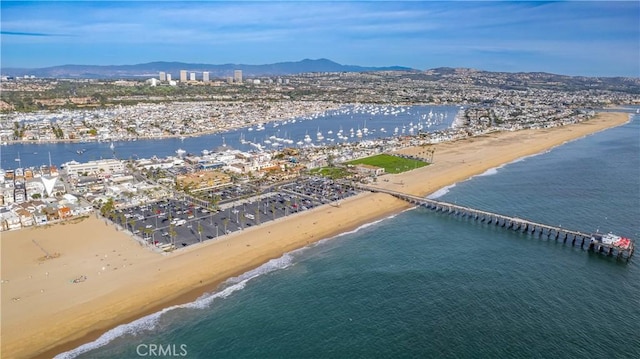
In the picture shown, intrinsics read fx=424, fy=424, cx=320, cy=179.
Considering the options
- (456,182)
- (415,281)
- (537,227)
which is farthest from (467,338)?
(456,182)

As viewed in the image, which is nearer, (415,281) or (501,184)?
(415,281)

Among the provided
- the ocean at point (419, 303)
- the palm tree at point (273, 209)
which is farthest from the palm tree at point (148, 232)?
the palm tree at point (273, 209)

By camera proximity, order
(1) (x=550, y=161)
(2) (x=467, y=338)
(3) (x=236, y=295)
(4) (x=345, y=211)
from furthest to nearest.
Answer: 1. (1) (x=550, y=161)
2. (4) (x=345, y=211)
3. (3) (x=236, y=295)
4. (2) (x=467, y=338)

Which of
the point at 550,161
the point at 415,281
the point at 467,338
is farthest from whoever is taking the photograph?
the point at 550,161

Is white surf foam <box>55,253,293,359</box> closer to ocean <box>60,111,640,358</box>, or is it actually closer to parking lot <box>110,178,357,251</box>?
ocean <box>60,111,640,358</box>

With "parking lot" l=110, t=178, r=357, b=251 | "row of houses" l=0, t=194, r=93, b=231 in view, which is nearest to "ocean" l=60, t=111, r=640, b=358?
"parking lot" l=110, t=178, r=357, b=251

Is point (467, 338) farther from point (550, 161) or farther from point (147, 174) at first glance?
point (550, 161)
